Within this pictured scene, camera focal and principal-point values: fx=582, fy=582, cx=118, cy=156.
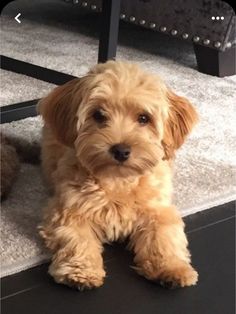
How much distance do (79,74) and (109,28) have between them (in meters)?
0.74

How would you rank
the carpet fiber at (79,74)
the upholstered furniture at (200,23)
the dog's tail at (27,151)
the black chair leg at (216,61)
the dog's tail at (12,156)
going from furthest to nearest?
the black chair leg at (216,61), the upholstered furniture at (200,23), the dog's tail at (27,151), the dog's tail at (12,156), the carpet fiber at (79,74)

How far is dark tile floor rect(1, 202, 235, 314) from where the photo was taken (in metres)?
1.29

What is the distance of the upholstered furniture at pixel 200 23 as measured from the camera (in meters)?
2.75

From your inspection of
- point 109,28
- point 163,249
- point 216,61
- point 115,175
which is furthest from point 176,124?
point 216,61

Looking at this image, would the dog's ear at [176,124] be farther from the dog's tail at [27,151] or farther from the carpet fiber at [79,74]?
the dog's tail at [27,151]

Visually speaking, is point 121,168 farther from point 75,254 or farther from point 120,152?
point 75,254

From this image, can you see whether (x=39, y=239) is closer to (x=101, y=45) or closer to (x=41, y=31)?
(x=101, y=45)

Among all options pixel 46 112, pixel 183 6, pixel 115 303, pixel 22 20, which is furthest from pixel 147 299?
pixel 22 20

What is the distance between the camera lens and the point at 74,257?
1.36 m

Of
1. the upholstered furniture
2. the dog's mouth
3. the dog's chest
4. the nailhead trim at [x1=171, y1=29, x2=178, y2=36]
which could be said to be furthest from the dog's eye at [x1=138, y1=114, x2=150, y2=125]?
the nailhead trim at [x1=171, y1=29, x2=178, y2=36]

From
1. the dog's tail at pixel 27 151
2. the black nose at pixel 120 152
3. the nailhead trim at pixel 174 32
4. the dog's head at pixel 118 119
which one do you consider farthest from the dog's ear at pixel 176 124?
the nailhead trim at pixel 174 32

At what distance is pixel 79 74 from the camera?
277cm

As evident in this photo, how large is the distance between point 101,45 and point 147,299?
1.08 meters

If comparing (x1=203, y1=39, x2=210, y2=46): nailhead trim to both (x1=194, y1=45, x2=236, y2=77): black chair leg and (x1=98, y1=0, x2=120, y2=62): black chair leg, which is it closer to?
(x1=194, y1=45, x2=236, y2=77): black chair leg
